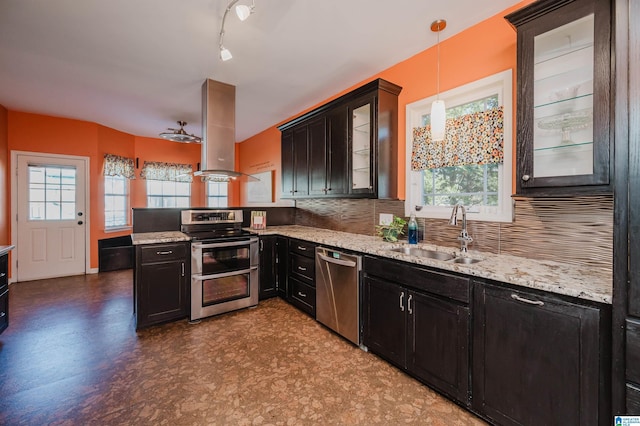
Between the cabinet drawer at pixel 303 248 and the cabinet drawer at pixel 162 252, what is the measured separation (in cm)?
122

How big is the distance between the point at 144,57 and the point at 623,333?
4050mm

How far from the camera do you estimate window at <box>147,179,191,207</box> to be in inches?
247

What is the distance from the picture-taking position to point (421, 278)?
6.28 ft

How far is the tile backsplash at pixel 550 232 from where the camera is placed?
5.40 ft

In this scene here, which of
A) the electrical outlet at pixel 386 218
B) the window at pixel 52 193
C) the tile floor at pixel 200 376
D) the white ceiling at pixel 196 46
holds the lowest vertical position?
the tile floor at pixel 200 376

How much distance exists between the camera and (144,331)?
281 cm

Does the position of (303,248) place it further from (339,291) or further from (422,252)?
(422,252)

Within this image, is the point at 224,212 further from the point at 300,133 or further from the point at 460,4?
the point at 460,4

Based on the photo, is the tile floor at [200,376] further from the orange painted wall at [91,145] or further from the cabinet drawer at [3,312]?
the orange painted wall at [91,145]

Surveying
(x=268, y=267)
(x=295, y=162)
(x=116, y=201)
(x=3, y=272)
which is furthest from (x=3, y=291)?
(x=116, y=201)

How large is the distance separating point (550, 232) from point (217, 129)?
11.4ft

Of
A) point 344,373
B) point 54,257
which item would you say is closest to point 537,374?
point 344,373

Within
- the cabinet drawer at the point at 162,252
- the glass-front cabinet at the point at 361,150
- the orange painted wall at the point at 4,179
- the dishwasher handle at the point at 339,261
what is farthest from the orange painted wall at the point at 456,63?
the orange painted wall at the point at 4,179

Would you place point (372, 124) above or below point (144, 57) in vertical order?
below
